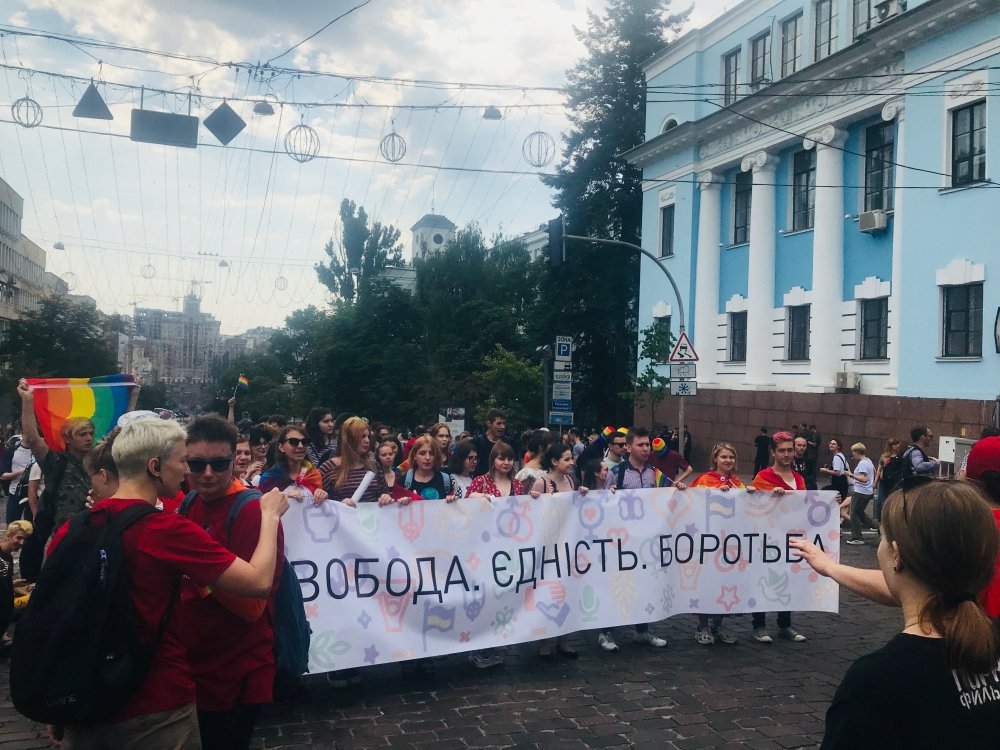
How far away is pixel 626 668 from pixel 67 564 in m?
5.06

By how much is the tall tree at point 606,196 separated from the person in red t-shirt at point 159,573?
34.7 meters

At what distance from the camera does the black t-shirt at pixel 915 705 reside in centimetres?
187

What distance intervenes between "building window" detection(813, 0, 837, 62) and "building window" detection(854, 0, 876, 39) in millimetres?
696

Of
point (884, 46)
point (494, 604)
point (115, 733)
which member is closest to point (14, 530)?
point (115, 733)

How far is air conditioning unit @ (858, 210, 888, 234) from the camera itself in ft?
74.9

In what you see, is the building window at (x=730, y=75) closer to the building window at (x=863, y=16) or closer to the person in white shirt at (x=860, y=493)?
the building window at (x=863, y=16)

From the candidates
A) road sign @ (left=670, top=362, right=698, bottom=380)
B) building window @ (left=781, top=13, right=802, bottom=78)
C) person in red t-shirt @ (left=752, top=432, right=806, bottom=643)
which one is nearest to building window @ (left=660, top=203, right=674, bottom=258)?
building window @ (left=781, top=13, right=802, bottom=78)

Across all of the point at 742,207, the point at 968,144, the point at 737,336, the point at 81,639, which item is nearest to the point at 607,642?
the point at 81,639

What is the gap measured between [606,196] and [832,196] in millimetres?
14146

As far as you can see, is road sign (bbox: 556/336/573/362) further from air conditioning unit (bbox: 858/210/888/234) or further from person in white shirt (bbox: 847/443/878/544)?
air conditioning unit (bbox: 858/210/888/234)

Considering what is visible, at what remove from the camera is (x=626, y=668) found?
6.89 meters

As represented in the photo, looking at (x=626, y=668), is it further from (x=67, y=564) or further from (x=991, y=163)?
(x=991, y=163)

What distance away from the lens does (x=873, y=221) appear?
22922 mm

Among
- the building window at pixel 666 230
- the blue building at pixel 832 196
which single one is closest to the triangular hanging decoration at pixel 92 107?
the blue building at pixel 832 196
